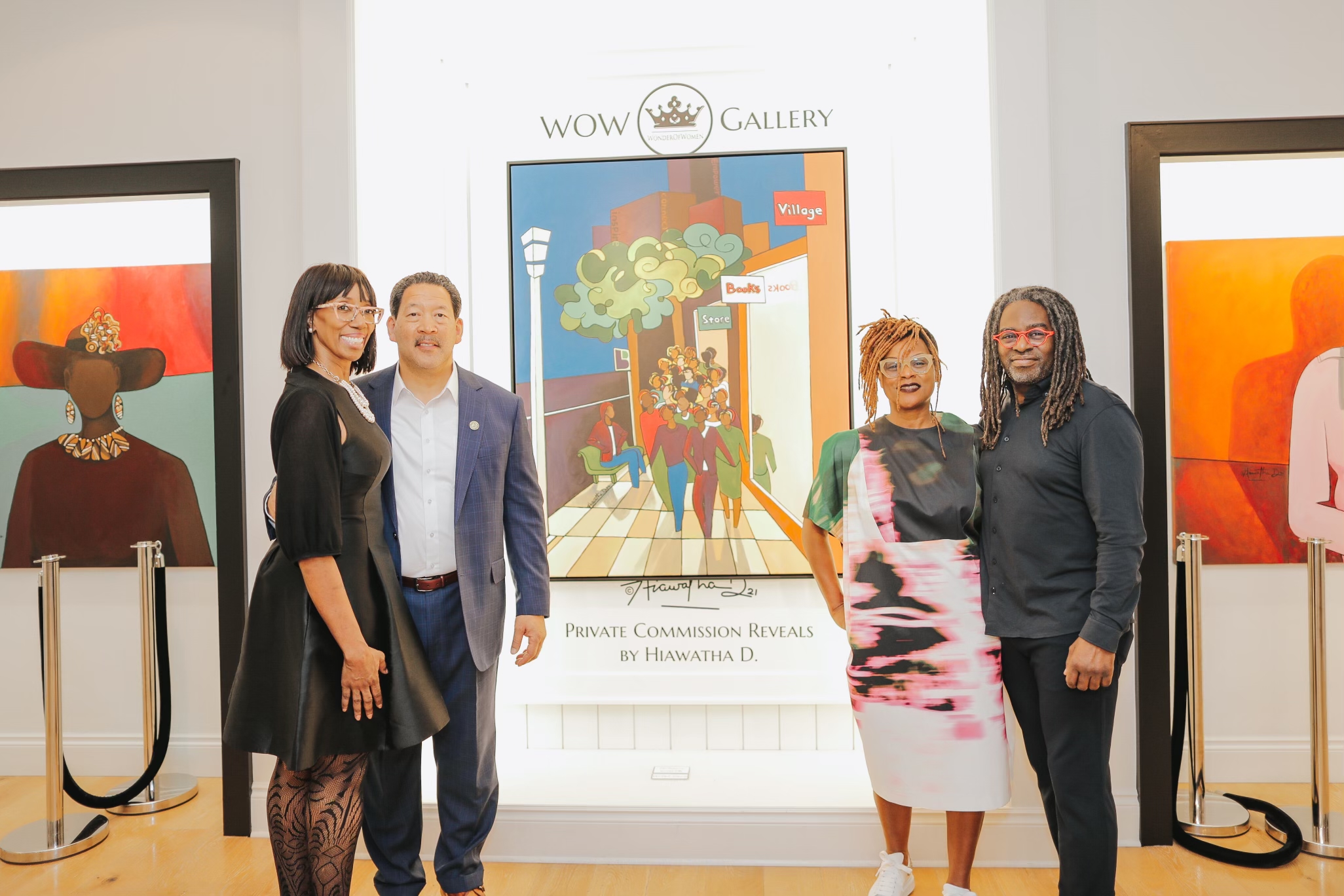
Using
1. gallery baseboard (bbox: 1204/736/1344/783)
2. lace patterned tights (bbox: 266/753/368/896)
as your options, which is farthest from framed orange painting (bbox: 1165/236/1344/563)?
lace patterned tights (bbox: 266/753/368/896)

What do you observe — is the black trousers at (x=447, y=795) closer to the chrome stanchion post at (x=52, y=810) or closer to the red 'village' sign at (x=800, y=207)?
the chrome stanchion post at (x=52, y=810)

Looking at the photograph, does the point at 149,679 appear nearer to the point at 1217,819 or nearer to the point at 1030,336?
the point at 1030,336

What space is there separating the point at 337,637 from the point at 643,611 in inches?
58.9

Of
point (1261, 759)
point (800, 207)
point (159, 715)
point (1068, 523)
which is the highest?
point (800, 207)

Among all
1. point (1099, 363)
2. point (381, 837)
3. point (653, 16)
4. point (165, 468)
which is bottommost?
point (381, 837)

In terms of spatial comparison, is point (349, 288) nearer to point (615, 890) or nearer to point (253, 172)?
point (253, 172)

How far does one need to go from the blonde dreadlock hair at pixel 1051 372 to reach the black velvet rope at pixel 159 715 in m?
3.02

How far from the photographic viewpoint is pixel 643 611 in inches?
117

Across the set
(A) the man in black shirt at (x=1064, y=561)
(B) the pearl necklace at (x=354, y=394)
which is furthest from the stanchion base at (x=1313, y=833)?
(B) the pearl necklace at (x=354, y=394)

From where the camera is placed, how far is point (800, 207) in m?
2.87

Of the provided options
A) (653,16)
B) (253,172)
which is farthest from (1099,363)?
(253,172)

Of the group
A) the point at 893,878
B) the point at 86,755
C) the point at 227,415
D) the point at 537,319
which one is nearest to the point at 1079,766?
the point at 893,878

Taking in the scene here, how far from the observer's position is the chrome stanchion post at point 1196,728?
8.43ft

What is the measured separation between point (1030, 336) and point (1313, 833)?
2079mm
